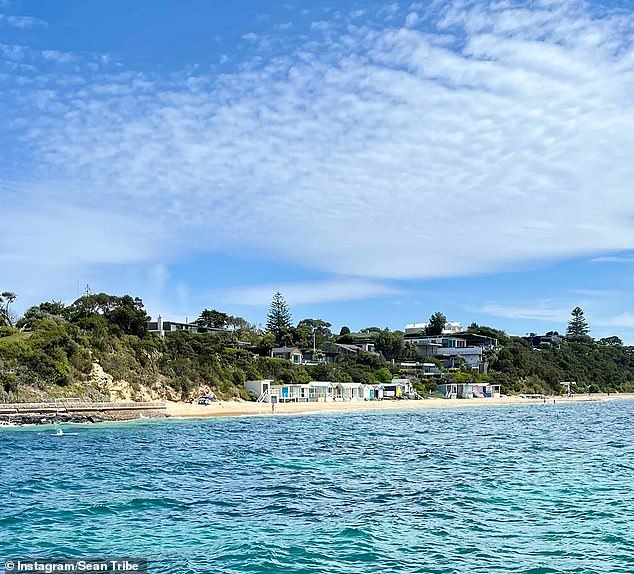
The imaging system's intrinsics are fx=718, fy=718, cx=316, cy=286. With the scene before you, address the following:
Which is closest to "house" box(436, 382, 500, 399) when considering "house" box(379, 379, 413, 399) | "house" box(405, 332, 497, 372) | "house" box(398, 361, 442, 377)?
"house" box(398, 361, 442, 377)

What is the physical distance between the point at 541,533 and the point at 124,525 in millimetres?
9171

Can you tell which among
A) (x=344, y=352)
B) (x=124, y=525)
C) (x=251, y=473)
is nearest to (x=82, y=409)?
(x=251, y=473)

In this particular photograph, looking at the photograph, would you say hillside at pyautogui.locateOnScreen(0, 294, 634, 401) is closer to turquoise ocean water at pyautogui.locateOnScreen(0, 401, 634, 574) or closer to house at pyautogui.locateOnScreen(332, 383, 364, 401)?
house at pyautogui.locateOnScreen(332, 383, 364, 401)

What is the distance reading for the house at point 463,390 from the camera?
101562mm

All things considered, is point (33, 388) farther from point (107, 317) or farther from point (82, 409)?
point (107, 317)

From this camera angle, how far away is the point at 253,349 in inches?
4178

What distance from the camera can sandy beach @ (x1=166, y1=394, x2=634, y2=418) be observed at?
61.3 metres

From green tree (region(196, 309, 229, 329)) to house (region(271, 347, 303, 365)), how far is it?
848 inches

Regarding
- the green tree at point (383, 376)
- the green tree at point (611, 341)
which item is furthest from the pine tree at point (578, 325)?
the green tree at point (383, 376)

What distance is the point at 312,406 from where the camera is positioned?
74.9 m

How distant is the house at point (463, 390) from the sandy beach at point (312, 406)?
356 cm

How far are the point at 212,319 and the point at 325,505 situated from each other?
105 m

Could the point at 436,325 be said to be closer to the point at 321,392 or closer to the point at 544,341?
the point at 544,341

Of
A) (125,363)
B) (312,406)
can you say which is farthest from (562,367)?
(125,363)
